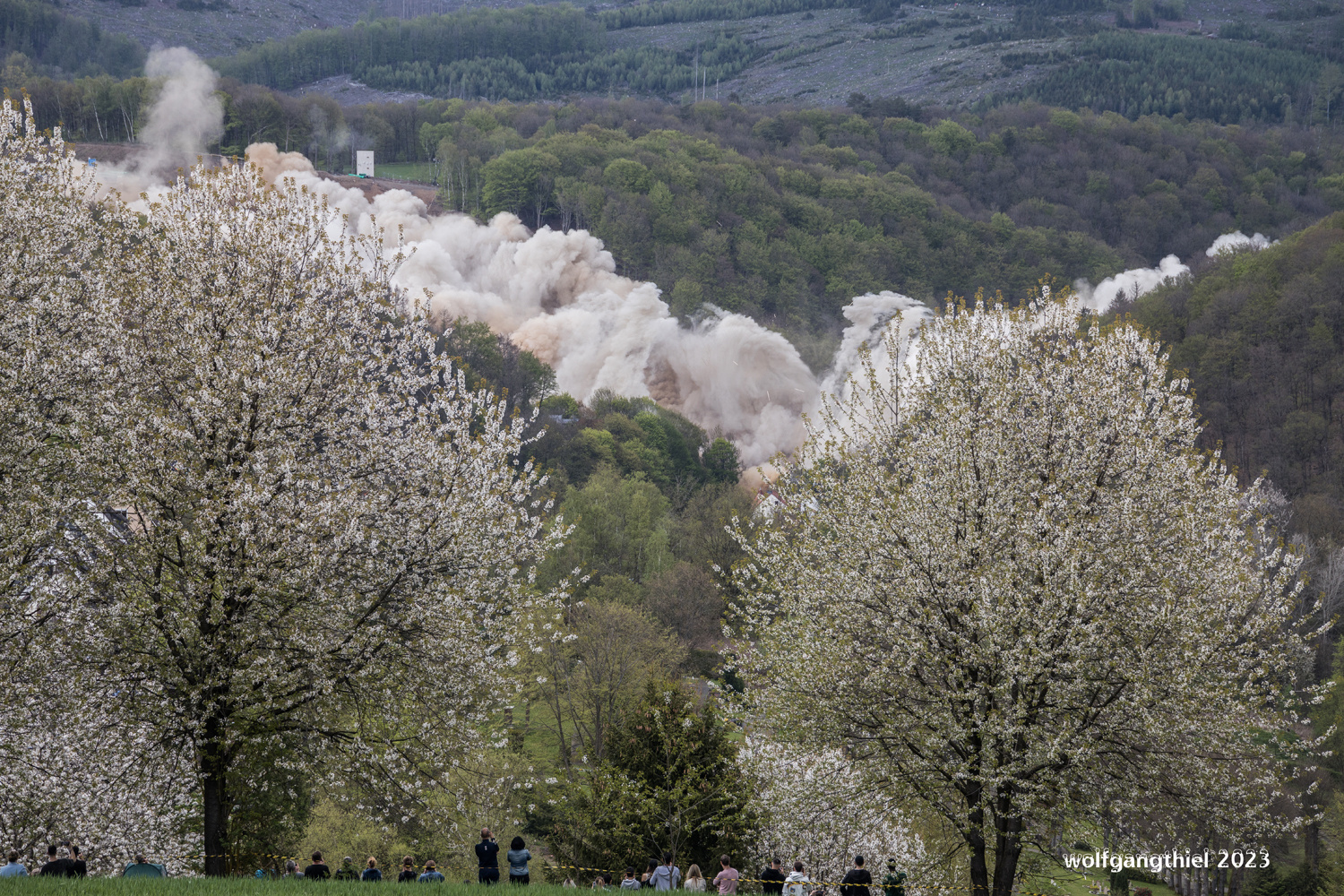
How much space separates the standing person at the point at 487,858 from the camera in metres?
20.1

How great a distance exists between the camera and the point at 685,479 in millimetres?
122438

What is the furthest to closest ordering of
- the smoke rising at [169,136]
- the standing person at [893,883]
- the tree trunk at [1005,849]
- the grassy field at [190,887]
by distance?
the smoke rising at [169,136]
the tree trunk at [1005,849]
the standing person at [893,883]
the grassy field at [190,887]

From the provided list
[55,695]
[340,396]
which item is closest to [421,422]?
[340,396]

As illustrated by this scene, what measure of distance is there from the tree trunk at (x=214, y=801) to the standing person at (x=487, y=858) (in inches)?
177

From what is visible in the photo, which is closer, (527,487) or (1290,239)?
(527,487)

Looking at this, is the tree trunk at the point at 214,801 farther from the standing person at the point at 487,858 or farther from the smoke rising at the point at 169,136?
the smoke rising at the point at 169,136

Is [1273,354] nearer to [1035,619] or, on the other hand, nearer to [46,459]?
[1035,619]

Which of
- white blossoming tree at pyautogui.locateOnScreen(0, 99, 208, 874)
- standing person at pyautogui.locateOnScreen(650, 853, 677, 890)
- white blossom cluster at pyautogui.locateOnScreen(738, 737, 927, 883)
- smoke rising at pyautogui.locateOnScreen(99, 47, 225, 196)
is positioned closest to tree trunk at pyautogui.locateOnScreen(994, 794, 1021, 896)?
white blossom cluster at pyautogui.locateOnScreen(738, 737, 927, 883)

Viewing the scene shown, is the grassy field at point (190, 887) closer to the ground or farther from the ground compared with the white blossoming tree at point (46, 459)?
closer to the ground

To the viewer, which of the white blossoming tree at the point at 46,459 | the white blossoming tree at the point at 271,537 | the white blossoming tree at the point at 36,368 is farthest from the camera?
the white blossoming tree at the point at 271,537

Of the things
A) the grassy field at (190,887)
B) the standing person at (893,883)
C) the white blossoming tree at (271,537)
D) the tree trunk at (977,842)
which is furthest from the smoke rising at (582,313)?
the grassy field at (190,887)

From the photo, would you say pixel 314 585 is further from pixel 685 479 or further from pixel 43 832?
pixel 685 479

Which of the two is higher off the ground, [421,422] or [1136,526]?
[421,422]

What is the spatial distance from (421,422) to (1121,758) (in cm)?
1424
